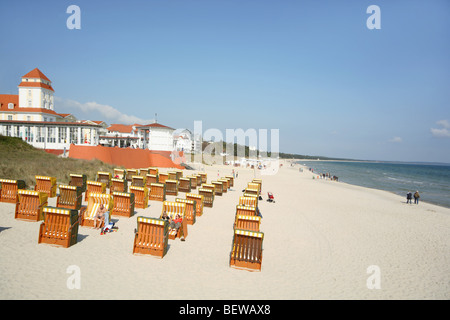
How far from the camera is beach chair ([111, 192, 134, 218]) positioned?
11633 millimetres

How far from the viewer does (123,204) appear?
A: 38.4 ft

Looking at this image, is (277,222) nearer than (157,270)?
No

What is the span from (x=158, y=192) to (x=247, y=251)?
933cm

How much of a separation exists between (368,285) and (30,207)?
11.2 metres

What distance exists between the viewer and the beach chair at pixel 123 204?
1163 centimetres

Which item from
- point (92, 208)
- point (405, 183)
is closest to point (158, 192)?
point (92, 208)

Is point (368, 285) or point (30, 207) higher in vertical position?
point (30, 207)

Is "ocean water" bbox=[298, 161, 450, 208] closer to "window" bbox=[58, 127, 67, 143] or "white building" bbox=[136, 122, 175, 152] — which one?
"white building" bbox=[136, 122, 175, 152]

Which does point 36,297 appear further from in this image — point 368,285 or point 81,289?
point 368,285

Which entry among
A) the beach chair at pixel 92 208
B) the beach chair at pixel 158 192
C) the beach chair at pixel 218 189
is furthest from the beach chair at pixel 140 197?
the beach chair at pixel 218 189

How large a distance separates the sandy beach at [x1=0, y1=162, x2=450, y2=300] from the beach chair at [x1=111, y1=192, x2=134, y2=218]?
1.15ft

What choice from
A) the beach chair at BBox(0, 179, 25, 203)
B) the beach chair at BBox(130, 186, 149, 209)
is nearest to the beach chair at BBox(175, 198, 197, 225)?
the beach chair at BBox(130, 186, 149, 209)

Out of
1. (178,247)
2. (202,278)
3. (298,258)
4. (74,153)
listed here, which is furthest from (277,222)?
(74,153)

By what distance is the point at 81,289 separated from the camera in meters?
5.51
